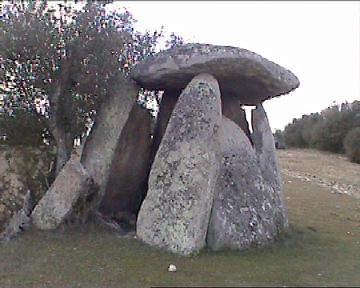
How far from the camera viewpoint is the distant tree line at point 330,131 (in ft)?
122

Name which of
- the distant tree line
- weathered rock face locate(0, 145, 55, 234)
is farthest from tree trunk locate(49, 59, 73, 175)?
the distant tree line

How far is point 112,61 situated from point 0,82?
8.90 ft

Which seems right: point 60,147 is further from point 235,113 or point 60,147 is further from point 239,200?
point 239,200

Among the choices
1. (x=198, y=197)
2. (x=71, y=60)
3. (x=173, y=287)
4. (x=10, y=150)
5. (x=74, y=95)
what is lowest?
(x=173, y=287)

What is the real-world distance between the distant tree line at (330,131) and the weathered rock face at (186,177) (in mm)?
23693

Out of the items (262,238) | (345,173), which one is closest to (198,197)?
(262,238)

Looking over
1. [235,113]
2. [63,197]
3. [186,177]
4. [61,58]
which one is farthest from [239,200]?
[61,58]

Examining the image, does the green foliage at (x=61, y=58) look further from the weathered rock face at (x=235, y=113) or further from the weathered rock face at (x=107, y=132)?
the weathered rock face at (x=235, y=113)

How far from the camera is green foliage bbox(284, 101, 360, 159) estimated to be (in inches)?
1534

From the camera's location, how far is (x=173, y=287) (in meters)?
7.59

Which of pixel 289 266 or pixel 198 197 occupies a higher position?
pixel 198 197

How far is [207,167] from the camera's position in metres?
9.98

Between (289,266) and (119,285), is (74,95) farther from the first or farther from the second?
(289,266)

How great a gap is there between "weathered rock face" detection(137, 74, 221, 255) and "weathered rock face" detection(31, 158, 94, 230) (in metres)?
1.52
